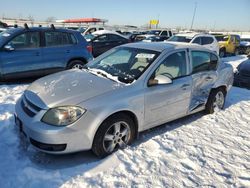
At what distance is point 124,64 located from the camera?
161 inches

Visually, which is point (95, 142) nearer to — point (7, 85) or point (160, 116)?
point (160, 116)

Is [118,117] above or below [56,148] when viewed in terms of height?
above

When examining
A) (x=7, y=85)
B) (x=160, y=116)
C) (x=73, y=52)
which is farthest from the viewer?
(x=73, y=52)

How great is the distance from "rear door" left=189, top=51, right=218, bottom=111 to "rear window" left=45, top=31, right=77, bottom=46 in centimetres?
403

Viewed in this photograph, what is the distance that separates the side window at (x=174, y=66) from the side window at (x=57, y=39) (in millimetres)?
4089

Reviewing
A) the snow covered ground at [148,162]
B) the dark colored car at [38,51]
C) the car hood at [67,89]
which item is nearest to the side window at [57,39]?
the dark colored car at [38,51]

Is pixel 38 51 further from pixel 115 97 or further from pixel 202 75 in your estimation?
pixel 202 75

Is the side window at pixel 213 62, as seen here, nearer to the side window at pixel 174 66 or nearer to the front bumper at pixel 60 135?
the side window at pixel 174 66

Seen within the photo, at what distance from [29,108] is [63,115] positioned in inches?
23.0

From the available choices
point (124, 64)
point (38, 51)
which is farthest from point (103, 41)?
point (124, 64)

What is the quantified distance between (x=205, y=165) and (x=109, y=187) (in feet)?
4.55

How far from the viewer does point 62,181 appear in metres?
2.82

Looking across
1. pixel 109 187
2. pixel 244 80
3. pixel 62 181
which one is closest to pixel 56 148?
pixel 62 181

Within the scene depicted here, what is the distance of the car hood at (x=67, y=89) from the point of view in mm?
3062
